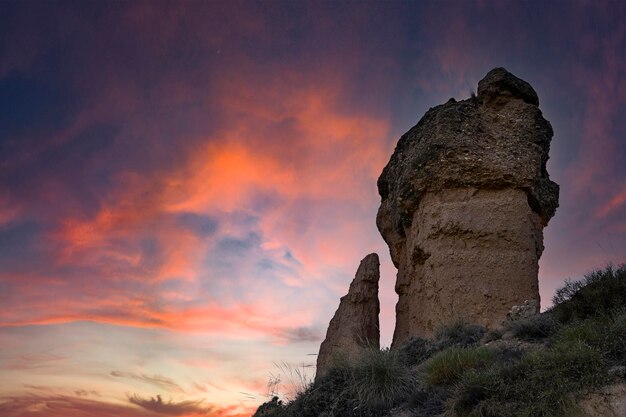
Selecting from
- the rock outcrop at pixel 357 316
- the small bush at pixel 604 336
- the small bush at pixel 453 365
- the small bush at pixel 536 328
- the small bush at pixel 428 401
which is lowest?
the small bush at pixel 428 401

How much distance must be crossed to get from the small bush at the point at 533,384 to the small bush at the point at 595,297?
205cm

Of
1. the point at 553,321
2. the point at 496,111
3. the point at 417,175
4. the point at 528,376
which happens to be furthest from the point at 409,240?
the point at 528,376

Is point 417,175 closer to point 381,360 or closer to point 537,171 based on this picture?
point 537,171

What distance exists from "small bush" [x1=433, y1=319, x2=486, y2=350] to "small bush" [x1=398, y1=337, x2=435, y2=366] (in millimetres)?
177

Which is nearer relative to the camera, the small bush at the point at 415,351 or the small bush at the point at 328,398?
the small bush at the point at 328,398

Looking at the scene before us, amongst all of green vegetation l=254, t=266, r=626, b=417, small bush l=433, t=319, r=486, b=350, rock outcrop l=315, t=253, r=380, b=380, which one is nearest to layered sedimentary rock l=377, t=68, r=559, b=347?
rock outcrop l=315, t=253, r=380, b=380

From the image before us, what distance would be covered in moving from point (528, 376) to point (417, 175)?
10584 millimetres

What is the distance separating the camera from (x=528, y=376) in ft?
20.8

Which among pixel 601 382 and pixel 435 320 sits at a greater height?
pixel 435 320

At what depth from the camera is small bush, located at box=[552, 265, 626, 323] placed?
27.3ft

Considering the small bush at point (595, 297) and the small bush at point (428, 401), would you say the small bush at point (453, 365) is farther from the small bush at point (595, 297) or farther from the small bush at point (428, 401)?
the small bush at point (595, 297)

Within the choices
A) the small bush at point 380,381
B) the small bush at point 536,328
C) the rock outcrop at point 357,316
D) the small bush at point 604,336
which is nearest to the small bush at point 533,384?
the small bush at point 604,336

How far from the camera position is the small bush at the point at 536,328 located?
8453mm

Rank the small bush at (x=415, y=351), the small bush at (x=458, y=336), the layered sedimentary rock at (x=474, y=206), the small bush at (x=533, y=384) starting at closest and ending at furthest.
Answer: the small bush at (x=533, y=384), the small bush at (x=415, y=351), the small bush at (x=458, y=336), the layered sedimentary rock at (x=474, y=206)
